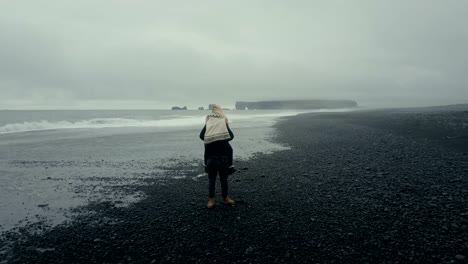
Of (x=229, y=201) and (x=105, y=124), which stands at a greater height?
(x=105, y=124)

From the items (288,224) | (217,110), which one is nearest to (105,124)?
Result: (217,110)

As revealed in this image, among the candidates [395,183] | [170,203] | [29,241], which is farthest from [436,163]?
[29,241]

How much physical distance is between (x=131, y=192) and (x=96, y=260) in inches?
184

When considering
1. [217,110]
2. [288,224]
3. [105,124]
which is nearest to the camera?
[288,224]

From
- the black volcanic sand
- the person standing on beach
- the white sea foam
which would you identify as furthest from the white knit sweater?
the white sea foam

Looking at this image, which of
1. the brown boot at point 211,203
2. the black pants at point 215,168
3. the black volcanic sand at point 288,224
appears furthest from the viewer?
the black pants at point 215,168

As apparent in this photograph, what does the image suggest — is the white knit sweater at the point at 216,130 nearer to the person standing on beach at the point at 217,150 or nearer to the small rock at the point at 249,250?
the person standing on beach at the point at 217,150

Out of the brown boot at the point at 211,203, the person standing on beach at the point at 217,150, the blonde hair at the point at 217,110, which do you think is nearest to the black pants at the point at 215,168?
the person standing on beach at the point at 217,150

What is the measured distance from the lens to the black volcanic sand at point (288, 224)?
5.24 m

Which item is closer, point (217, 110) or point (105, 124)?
point (217, 110)

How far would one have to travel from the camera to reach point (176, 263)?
5.08m

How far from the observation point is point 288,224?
649cm

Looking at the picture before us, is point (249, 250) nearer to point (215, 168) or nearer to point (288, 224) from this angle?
point (288, 224)

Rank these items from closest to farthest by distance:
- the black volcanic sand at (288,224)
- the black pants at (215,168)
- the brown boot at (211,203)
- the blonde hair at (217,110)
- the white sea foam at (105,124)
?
the black volcanic sand at (288,224) < the brown boot at (211,203) < the black pants at (215,168) < the blonde hair at (217,110) < the white sea foam at (105,124)
